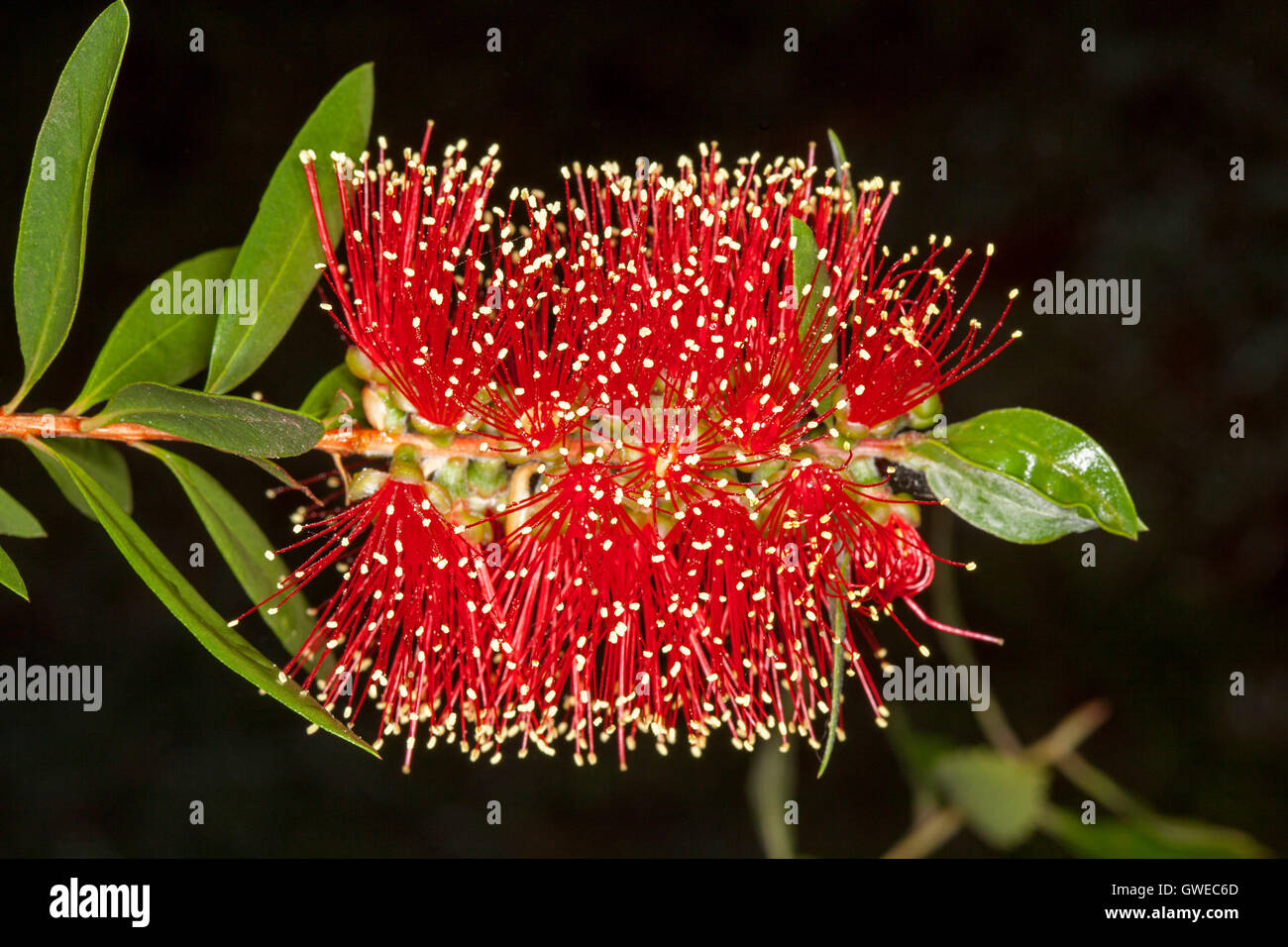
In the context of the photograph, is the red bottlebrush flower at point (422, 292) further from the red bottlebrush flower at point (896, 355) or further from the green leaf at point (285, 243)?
the red bottlebrush flower at point (896, 355)

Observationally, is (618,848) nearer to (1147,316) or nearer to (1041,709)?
(1041,709)

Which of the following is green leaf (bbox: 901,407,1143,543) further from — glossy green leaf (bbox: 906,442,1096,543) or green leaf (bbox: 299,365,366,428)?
green leaf (bbox: 299,365,366,428)

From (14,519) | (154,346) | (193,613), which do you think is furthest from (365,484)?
(14,519)

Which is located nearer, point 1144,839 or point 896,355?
point 896,355

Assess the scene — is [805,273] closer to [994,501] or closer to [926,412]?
[926,412]

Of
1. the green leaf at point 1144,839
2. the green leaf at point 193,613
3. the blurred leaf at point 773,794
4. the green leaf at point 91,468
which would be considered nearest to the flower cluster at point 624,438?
the green leaf at point 193,613

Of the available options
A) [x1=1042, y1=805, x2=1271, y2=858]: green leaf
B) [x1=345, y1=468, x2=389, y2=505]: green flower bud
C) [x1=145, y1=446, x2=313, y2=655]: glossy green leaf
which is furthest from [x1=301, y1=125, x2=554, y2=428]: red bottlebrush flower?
[x1=1042, y1=805, x2=1271, y2=858]: green leaf
